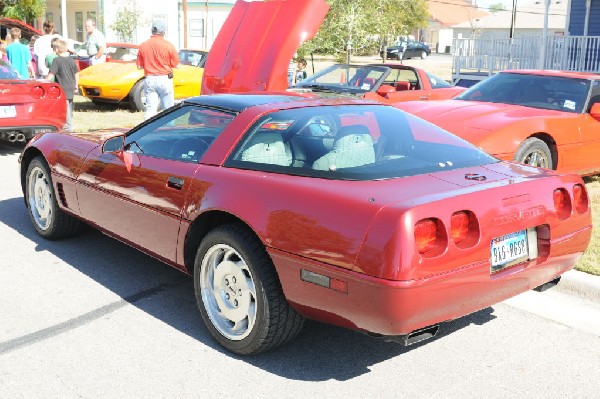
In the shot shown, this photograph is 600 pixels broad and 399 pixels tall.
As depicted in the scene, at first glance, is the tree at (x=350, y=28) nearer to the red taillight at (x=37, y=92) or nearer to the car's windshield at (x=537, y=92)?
the red taillight at (x=37, y=92)

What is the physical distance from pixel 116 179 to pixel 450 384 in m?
2.52

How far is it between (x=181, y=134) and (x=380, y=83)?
694cm

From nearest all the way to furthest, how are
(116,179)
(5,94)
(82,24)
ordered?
(116,179), (5,94), (82,24)

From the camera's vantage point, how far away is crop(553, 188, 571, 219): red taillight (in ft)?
12.8

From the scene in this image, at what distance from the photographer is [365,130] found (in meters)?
4.22

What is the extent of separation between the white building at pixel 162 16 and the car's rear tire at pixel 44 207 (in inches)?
1243

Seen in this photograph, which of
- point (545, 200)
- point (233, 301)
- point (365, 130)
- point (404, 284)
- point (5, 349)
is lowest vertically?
point (5, 349)

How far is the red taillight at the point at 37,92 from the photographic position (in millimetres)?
10150

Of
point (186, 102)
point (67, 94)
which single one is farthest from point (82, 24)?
point (186, 102)

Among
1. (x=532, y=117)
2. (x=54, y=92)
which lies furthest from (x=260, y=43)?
(x=532, y=117)

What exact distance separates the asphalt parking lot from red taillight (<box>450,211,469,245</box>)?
2.53 feet

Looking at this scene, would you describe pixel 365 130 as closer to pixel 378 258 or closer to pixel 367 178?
pixel 367 178

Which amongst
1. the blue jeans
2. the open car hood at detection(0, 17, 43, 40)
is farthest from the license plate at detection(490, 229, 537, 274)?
the open car hood at detection(0, 17, 43, 40)

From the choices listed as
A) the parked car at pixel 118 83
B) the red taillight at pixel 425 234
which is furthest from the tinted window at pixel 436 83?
the red taillight at pixel 425 234
